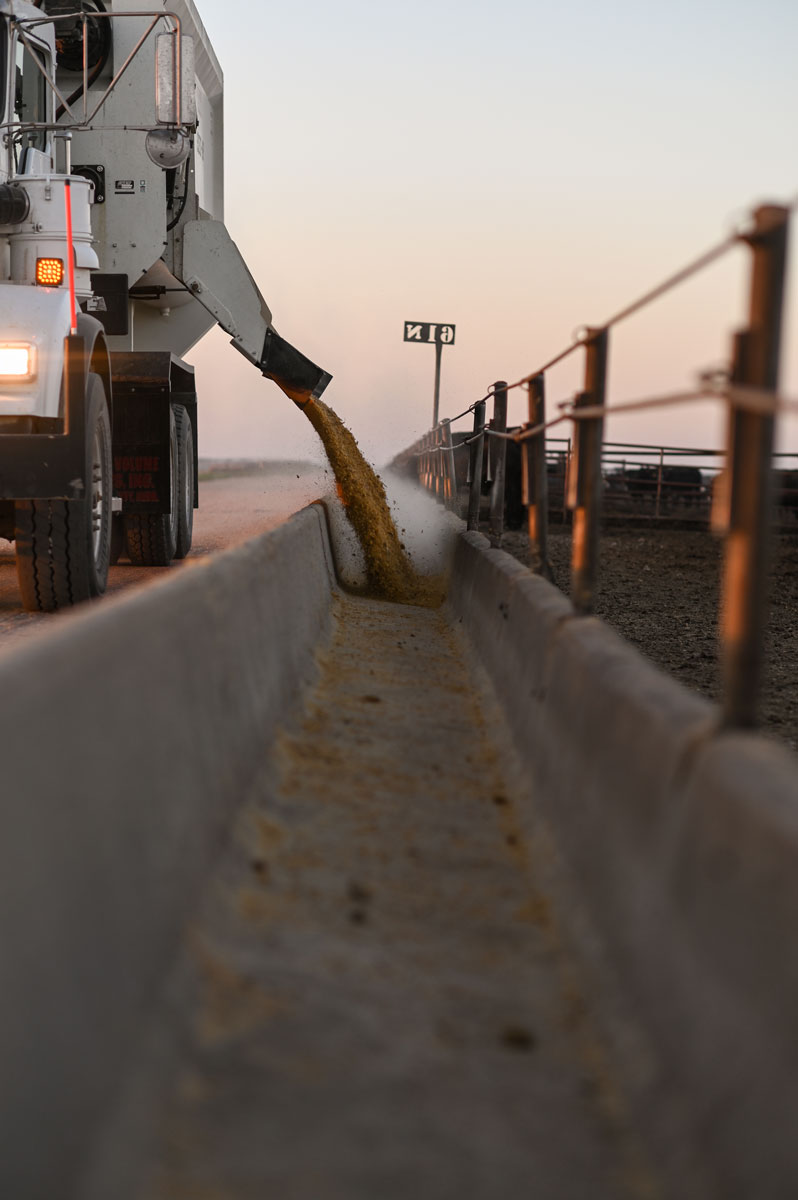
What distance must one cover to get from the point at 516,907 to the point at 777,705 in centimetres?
416

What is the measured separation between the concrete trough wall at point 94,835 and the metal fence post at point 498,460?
568 centimetres

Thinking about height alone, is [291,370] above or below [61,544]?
above

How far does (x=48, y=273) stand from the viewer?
28.8ft

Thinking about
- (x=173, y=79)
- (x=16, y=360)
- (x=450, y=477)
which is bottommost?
(x=450, y=477)

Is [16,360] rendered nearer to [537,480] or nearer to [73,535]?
[73,535]

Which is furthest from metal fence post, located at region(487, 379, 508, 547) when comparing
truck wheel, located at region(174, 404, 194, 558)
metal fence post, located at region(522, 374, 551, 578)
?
truck wheel, located at region(174, 404, 194, 558)

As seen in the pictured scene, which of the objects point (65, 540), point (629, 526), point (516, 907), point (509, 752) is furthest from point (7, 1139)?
point (629, 526)

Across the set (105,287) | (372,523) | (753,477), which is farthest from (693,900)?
(105,287)

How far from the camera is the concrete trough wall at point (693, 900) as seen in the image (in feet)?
6.75

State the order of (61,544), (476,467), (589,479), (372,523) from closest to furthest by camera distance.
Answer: (589,479)
(61,544)
(476,467)
(372,523)

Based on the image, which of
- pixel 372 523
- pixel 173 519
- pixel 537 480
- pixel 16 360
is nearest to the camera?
pixel 537 480

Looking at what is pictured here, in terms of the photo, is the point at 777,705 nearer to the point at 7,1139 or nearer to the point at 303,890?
the point at 303,890

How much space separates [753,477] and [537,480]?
13.3 ft

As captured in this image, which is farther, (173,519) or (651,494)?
(651,494)
